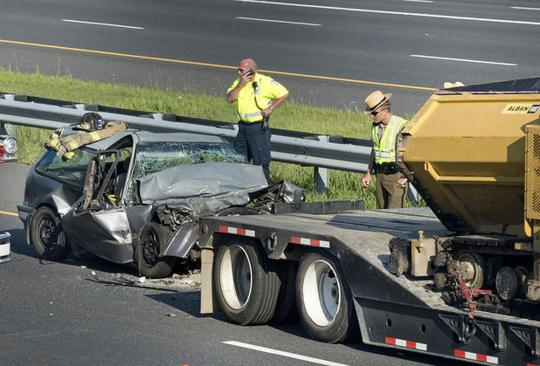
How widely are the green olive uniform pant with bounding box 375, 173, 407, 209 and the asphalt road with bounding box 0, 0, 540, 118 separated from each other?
7633 mm

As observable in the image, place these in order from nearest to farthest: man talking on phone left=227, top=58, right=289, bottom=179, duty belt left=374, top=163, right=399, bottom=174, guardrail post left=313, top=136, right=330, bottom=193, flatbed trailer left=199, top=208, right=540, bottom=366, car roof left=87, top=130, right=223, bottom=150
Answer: flatbed trailer left=199, top=208, right=540, bottom=366 → duty belt left=374, top=163, right=399, bottom=174 → car roof left=87, top=130, right=223, bottom=150 → man talking on phone left=227, top=58, right=289, bottom=179 → guardrail post left=313, top=136, right=330, bottom=193

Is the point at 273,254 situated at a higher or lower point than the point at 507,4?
lower

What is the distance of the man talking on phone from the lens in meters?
16.2

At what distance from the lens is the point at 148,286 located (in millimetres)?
13180

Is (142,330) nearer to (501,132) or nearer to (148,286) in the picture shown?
(148,286)

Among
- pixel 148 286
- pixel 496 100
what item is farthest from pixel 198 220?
pixel 496 100

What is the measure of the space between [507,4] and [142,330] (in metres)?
22.7

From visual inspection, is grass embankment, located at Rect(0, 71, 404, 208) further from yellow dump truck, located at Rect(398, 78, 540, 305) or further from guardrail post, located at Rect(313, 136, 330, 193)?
yellow dump truck, located at Rect(398, 78, 540, 305)

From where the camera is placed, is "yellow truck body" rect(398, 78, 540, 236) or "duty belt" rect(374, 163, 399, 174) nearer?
"yellow truck body" rect(398, 78, 540, 236)

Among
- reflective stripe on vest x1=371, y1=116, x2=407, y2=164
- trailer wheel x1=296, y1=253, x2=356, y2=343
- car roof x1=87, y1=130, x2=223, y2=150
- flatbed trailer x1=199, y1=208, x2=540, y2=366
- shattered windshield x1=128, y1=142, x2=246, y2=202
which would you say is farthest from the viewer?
car roof x1=87, y1=130, x2=223, y2=150

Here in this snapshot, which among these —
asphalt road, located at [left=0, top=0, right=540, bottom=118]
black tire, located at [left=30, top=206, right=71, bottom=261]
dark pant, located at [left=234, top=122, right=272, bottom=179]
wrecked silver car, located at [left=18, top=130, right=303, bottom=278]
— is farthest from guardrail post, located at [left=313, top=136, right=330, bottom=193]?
asphalt road, located at [left=0, top=0, right=540, bottom=118]

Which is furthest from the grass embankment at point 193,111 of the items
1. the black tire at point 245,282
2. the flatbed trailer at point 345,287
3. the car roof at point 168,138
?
the black tire at point 245,282

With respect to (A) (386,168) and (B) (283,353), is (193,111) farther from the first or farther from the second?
(B) (283,353)

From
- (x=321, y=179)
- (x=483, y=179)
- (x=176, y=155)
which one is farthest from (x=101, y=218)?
(x=483, y=179)
